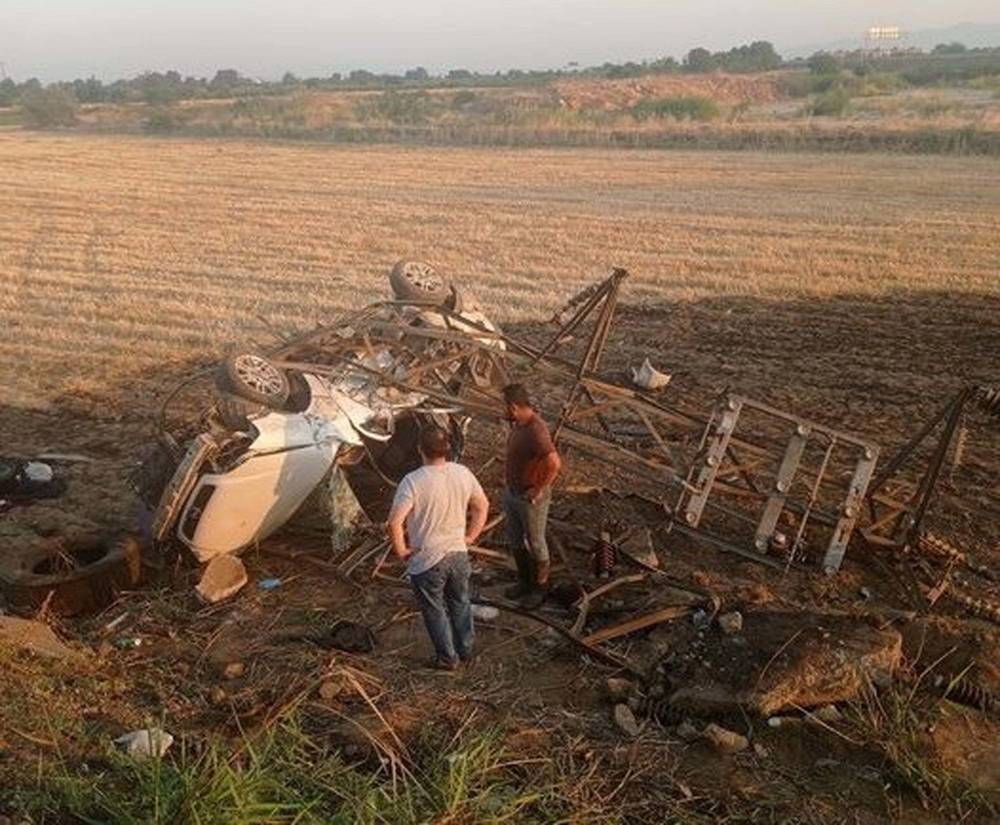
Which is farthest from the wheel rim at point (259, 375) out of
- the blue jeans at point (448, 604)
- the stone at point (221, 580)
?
the blue jeans at point (448, 604)

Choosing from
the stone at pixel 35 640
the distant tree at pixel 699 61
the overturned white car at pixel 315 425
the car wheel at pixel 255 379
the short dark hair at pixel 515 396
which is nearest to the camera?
the stone at pixel 35 640

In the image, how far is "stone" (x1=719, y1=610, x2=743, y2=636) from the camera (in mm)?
6422

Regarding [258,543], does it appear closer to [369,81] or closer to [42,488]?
[42,488]

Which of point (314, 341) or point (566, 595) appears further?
point (314, 341)

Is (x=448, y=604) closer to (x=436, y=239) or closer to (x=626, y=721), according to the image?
(x=626, y=721)

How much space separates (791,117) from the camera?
181 ft

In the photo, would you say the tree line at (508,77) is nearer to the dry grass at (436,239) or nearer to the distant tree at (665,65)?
the distant tree at (665,65)

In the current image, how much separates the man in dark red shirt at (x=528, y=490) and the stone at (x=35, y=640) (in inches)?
115

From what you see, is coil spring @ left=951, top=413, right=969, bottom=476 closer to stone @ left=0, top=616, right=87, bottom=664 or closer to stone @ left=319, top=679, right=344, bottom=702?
stone @ left=319, top=679, right=344, bottom=702

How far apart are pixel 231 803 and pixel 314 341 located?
14.9 ft

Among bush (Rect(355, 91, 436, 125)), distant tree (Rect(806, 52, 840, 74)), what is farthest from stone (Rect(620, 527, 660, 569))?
distant tree (Rect(806, 52, 840, 74))

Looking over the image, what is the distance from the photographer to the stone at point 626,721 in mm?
5711

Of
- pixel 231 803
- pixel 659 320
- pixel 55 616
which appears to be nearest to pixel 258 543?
pixel 55 616

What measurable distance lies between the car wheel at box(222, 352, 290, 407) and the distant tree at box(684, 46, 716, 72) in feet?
393
